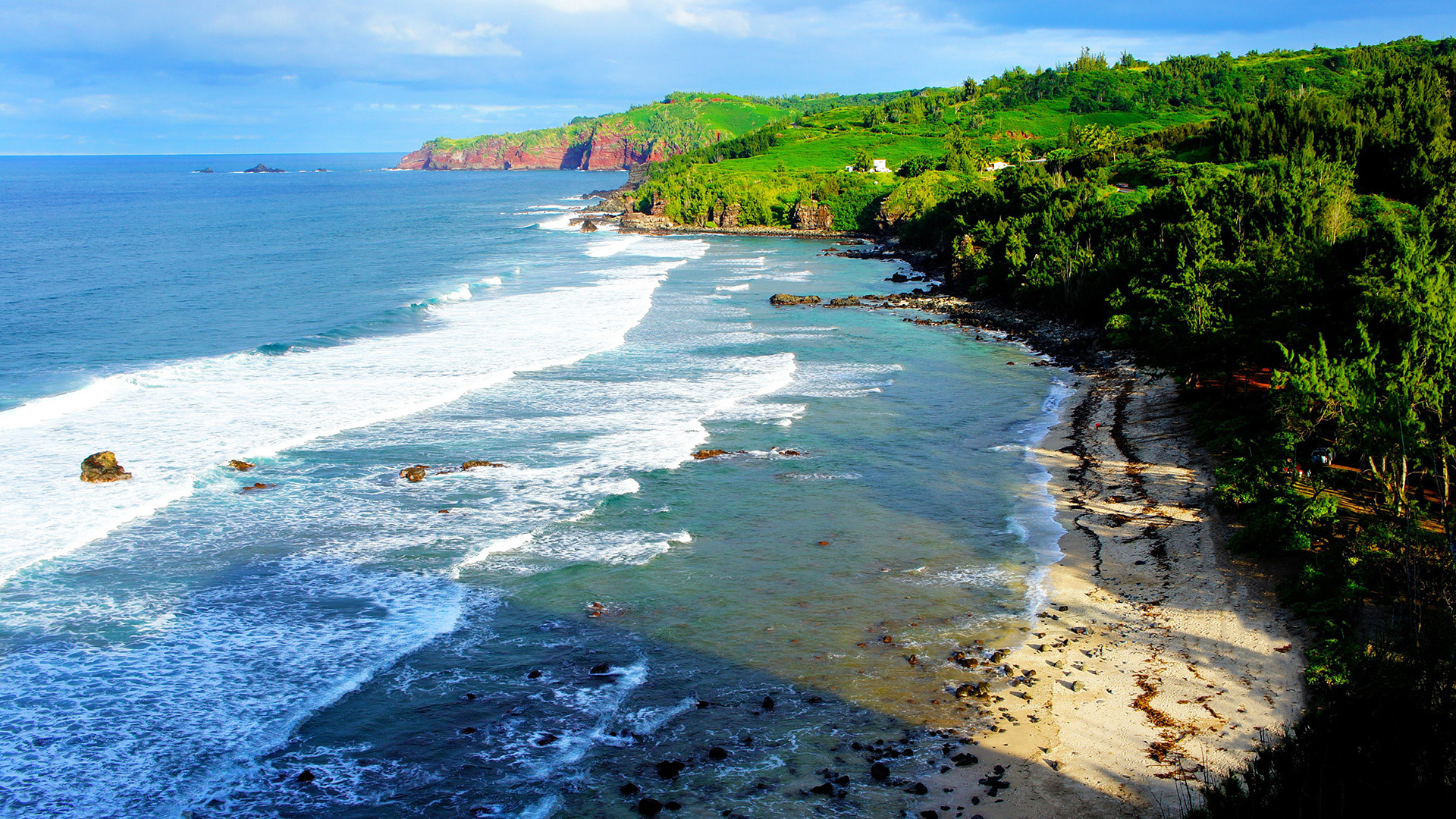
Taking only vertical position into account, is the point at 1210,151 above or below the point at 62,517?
above

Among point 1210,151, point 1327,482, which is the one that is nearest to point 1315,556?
point 1327,482

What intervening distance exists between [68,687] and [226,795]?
565 centimetres

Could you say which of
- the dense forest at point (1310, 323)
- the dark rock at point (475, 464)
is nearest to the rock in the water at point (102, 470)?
the dark rock at point (475, 464)

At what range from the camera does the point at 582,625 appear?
20062 mm

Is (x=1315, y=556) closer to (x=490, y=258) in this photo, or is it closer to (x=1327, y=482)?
(x=1327, y=482)

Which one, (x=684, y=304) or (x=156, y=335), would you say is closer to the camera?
(x=156, y=335)

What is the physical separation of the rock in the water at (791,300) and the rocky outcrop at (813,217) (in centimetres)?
5551

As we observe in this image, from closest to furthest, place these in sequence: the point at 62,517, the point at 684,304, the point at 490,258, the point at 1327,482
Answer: the point at 1327,482 < the point at 62,517 < the point at 684,304 < the point at 490,258

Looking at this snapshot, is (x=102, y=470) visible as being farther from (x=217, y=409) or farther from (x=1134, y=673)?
(x=1134, y=673)

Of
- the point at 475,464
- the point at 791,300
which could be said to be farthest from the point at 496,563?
the point at 791,300

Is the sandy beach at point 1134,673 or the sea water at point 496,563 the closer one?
the sandy beach at point 1134,673

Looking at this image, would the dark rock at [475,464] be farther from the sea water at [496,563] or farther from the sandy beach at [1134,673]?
the sandy beach at [1134,673]

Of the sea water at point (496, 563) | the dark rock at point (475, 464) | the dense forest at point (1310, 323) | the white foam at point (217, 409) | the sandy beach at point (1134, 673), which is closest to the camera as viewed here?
the dense forest at point (1310, 323)

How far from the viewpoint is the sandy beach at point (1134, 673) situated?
14148 mm
